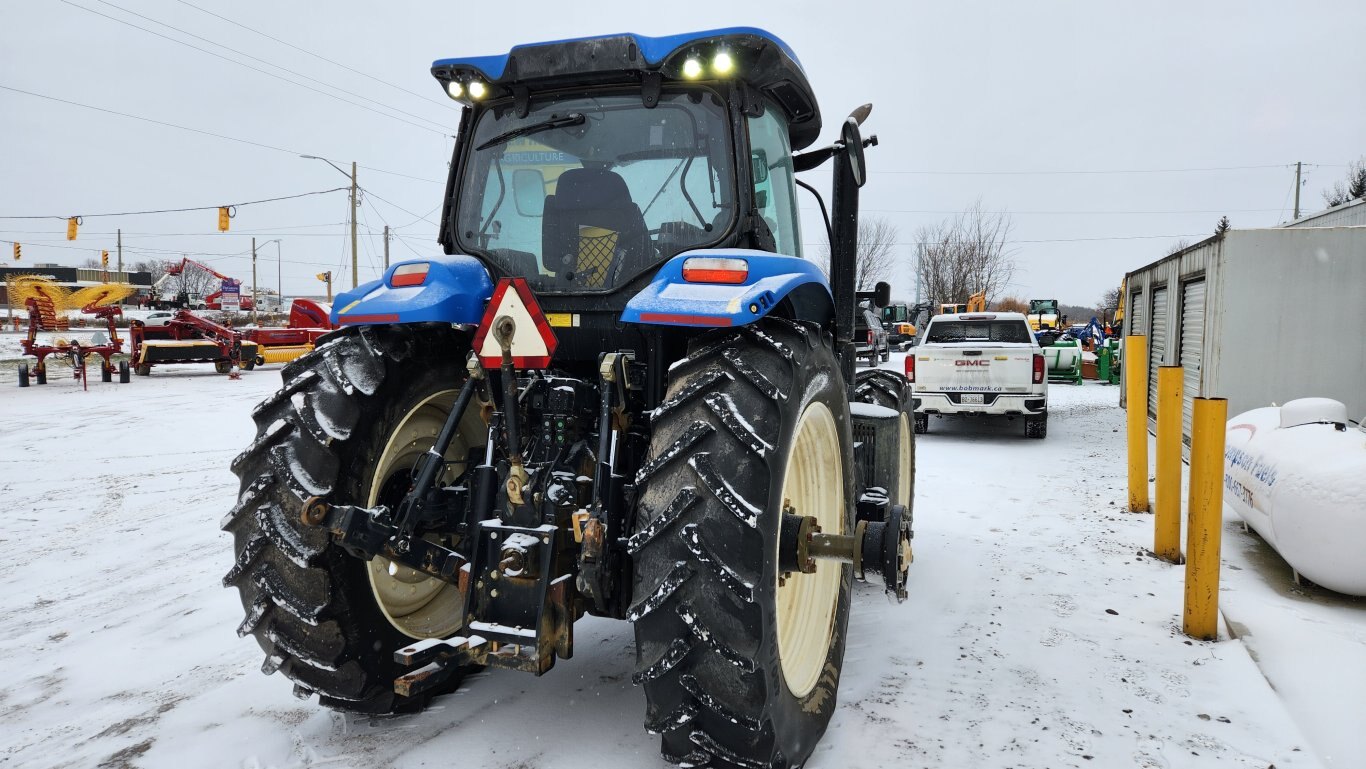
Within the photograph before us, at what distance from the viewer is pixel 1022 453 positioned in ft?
34.4

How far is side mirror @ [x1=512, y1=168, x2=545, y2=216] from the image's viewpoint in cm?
355

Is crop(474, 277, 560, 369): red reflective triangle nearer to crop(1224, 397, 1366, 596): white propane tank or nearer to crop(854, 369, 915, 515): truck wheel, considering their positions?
crop(854, 369, 915, 515): truck wheel

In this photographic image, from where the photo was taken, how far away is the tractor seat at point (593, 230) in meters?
3.35

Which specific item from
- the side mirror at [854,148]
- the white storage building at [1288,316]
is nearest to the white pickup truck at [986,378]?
the white storage building at [1288,316]

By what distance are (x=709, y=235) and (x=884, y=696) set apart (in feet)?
7.21

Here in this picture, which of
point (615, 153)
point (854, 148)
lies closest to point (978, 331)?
point (854, 148)

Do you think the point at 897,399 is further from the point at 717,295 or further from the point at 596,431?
the point at 717,295

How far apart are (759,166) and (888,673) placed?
97.9 inches

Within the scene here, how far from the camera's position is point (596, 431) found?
10.3ft

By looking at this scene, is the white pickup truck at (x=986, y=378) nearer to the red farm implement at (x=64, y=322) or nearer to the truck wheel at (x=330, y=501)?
the truck wheel at (x=330, y=501)

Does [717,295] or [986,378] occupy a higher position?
[717,295]

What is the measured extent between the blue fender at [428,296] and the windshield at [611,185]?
0.87 feet

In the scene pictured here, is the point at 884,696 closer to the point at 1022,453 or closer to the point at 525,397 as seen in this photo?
the point at 525,397

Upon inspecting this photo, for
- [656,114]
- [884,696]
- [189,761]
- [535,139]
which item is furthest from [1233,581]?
[189,761]
